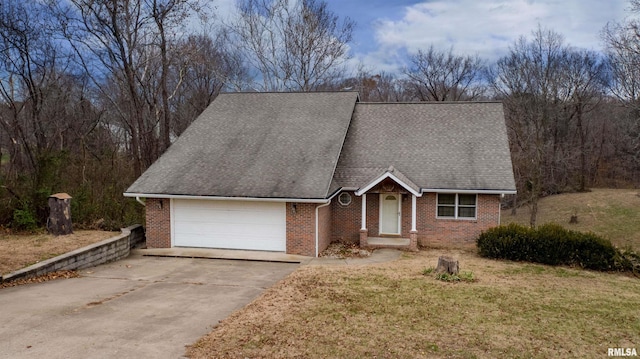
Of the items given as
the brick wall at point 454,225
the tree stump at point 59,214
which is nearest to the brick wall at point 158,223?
the tree stump at point 59,214

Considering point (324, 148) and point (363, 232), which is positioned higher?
point (324, 148)

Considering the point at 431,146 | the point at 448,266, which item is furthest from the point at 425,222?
the point at 448,266

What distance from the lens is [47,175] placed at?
51.9 feet

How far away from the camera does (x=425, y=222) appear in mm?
17016

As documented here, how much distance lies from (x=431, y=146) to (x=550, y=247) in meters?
6.03

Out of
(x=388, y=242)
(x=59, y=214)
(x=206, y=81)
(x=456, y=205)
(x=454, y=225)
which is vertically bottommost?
(x=388, y=242)

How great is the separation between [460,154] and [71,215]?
14.2 metres

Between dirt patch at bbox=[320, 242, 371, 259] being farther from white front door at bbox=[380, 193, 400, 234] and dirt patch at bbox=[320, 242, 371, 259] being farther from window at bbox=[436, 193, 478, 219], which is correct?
window at bbox=[436, 193, 478, 219]

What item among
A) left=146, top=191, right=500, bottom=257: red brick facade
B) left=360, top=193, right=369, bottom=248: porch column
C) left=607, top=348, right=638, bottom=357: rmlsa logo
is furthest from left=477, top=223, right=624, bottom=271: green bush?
left=607, top=348, right=638, bottom=357: rmlsa logo

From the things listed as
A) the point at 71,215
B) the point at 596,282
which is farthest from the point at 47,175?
the point at 596,282

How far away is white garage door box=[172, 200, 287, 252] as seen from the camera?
50.1 feet

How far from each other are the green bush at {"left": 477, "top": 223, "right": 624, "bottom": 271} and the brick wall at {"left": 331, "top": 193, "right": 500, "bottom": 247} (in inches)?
58.6

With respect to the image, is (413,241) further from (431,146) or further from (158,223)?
(158,223)

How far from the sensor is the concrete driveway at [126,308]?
6.98 metres
